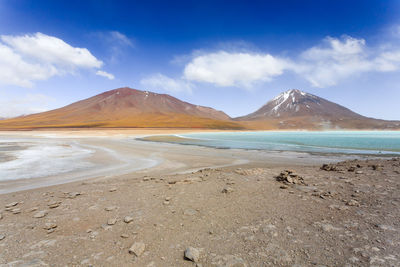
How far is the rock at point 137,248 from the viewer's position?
3.48 m

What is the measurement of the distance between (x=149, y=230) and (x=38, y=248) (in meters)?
2.01

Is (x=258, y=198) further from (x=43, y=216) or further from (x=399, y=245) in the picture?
(x=43, y=216)

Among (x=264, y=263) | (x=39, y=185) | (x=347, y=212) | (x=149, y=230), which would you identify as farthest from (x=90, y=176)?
(x=347, y=212)

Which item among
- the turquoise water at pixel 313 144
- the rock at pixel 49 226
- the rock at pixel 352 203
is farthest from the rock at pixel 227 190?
the turquoise water at pixel 313 144

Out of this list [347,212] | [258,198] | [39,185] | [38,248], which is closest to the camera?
[38,248]

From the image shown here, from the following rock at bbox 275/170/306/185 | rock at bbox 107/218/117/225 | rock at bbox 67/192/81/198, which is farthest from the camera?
rock at bbox 275/170/306/185

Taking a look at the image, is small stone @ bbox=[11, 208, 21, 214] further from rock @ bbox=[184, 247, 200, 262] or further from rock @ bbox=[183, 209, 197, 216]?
rock @ bbox=[184, 247, 200, 262]

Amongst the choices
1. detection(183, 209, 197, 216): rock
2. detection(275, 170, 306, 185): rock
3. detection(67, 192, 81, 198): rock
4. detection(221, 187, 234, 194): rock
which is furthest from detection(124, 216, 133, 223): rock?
detection(275, 170, 306, 185): rock

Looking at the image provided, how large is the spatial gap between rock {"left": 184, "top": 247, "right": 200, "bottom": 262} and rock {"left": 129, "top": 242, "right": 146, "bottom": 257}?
0.80m

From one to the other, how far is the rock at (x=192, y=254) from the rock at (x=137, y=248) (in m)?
0.80

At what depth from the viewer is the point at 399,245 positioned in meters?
3.49

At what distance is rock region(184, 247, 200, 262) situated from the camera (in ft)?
10.9

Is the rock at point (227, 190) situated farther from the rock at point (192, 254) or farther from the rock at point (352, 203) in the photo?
the rock at point (352, 203)

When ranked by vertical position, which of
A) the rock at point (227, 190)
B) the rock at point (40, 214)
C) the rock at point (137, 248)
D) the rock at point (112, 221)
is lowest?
the rock at point (40, 214)
